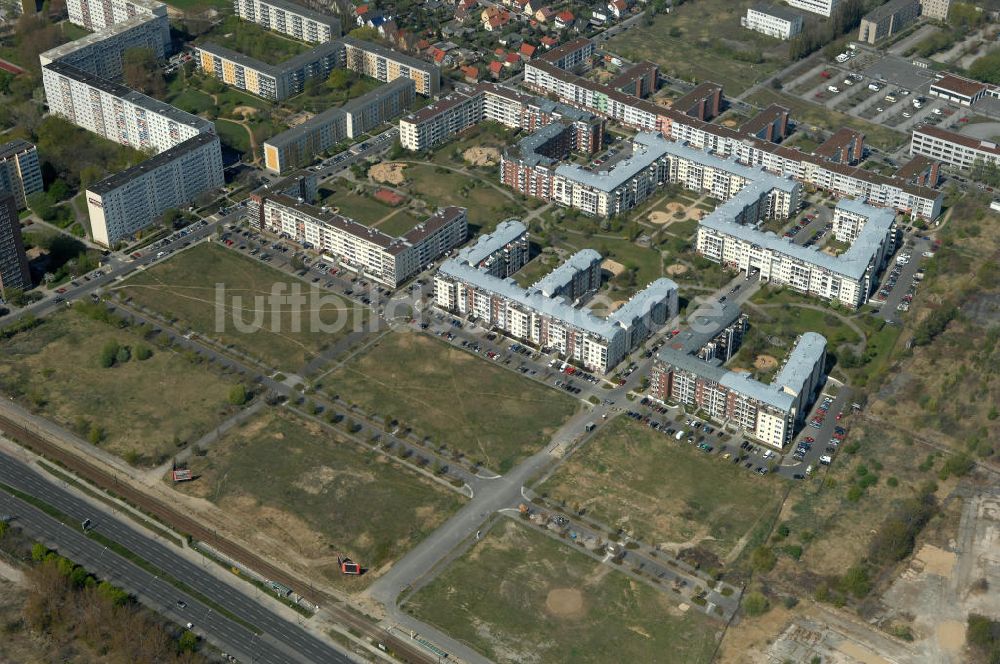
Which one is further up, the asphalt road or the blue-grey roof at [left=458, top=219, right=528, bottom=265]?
the blue-grey roof at [left=458, top=219, right=528, bottom=265]

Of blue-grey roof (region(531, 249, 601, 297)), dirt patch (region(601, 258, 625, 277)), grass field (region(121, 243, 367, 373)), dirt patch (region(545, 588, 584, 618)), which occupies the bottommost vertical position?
dirt patch (region(545, 588, 584, 618))

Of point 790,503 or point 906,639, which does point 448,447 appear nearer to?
point 790,503

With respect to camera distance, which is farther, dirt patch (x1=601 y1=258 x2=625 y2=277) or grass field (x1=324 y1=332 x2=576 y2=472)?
dirt patch (x1=601 y1=258 x2=625 y2=277)

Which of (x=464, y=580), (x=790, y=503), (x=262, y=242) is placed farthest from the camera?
(x=262, y=242)

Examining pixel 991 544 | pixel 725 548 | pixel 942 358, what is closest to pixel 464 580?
pixel 725 548

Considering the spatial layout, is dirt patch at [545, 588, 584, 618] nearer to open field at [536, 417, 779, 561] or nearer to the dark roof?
open field at [536, 417, 779, 561]

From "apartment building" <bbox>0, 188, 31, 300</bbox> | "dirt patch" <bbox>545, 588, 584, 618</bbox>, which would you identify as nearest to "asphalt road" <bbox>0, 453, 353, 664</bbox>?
"dirt patch" <bbox>545, 588, 584, 618</bbox>
